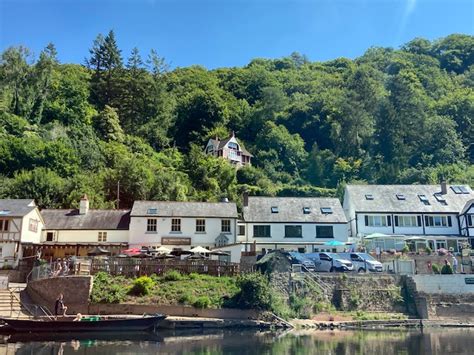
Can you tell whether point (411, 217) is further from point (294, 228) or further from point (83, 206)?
point (83, 206)

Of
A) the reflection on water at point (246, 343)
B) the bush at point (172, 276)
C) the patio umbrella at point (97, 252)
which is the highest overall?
the patio umbrella at point (97, 252)

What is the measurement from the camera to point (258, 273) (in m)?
33.2

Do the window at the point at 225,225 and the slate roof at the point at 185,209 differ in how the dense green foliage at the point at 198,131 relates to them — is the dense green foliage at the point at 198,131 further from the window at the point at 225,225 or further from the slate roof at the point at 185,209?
the window at the point at 225,225

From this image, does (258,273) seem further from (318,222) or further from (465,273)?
(465,273)

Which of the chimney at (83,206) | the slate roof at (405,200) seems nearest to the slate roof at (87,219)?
the chimney at (83,206)

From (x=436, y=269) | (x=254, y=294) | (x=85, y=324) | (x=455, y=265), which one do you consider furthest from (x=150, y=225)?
(x=455, y=265)

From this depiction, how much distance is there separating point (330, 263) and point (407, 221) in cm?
1521

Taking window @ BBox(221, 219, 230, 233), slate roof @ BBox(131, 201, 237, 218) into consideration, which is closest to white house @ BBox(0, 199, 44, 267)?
slate roof @ BBox(131, 201, 237, 218)

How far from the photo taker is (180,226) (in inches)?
1711

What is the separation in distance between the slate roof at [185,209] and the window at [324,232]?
8.11 m

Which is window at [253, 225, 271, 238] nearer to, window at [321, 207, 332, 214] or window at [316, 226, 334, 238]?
window at [316, 226, 334, 238]

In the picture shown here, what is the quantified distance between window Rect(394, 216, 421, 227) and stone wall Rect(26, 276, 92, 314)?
30.7m

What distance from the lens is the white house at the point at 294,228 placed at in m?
44.8

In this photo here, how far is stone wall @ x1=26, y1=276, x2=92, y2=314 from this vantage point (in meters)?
31.6
